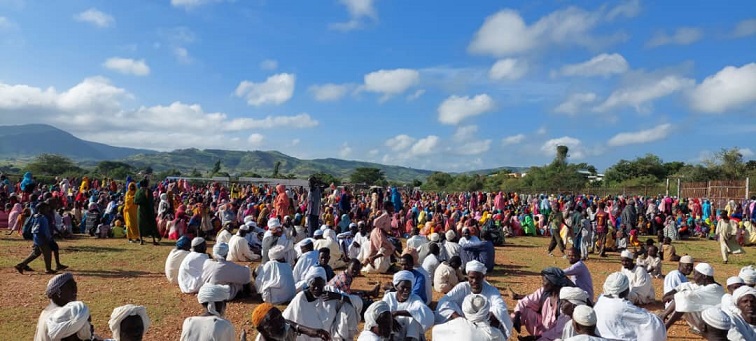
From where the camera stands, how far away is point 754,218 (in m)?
17.7

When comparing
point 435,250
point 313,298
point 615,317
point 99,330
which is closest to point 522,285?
point 435,250

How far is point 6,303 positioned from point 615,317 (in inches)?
305

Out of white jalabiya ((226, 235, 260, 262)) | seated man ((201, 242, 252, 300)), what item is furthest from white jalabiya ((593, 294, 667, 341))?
white jalabiya ((226, 235, 260, 262))

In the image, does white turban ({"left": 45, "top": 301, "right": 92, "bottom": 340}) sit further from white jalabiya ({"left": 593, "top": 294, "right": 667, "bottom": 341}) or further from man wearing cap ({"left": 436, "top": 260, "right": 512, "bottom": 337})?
white jalabiya ({"left": 593, "top": 294, "right": 667, "bottom": 341})

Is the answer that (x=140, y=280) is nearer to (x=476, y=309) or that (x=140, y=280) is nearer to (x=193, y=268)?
(x=193, y=268)

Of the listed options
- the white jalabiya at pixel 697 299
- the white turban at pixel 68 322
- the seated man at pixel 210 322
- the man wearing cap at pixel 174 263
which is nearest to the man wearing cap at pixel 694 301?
the white jalabiya at pixel 697 299

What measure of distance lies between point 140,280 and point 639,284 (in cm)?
827

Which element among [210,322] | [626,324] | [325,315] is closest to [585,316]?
[626,324]

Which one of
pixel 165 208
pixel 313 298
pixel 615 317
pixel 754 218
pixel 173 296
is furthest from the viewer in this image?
pixel 754 218

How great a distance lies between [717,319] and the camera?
3.35m

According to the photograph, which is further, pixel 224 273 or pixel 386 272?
pixel 386 272

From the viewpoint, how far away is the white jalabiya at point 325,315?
15.4ft

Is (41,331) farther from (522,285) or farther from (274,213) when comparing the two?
(274,213)

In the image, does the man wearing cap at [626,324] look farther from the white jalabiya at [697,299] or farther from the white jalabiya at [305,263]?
the white jalabiya at [305,263]
